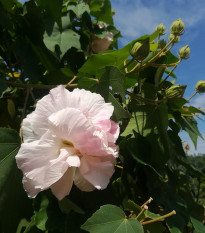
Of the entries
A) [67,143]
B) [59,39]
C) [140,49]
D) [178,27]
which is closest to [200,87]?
[178,27]

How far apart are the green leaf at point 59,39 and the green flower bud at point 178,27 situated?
30 centimetres

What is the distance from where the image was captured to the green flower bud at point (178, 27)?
2.56ft

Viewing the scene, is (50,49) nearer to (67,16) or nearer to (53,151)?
(67,16)

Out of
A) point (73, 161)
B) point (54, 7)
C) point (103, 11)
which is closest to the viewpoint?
point (73, 161)

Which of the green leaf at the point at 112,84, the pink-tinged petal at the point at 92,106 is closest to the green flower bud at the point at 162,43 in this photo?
the green leaf at the point at 112,84

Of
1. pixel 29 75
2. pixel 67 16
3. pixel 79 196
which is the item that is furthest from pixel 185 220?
pixel 67 16

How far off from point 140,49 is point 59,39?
298mm

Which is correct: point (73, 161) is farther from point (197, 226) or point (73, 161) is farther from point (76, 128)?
point (197, 226)

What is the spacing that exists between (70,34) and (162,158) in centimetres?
48

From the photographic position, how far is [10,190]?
0.59 m

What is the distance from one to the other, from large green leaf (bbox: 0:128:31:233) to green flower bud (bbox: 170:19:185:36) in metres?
0.52

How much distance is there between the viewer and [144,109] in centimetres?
80

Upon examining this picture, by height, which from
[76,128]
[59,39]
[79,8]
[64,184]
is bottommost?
[64,184]

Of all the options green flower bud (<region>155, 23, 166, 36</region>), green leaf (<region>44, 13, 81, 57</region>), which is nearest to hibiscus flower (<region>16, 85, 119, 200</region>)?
green leaf (<region>44, 13, 81, 57</region>)
